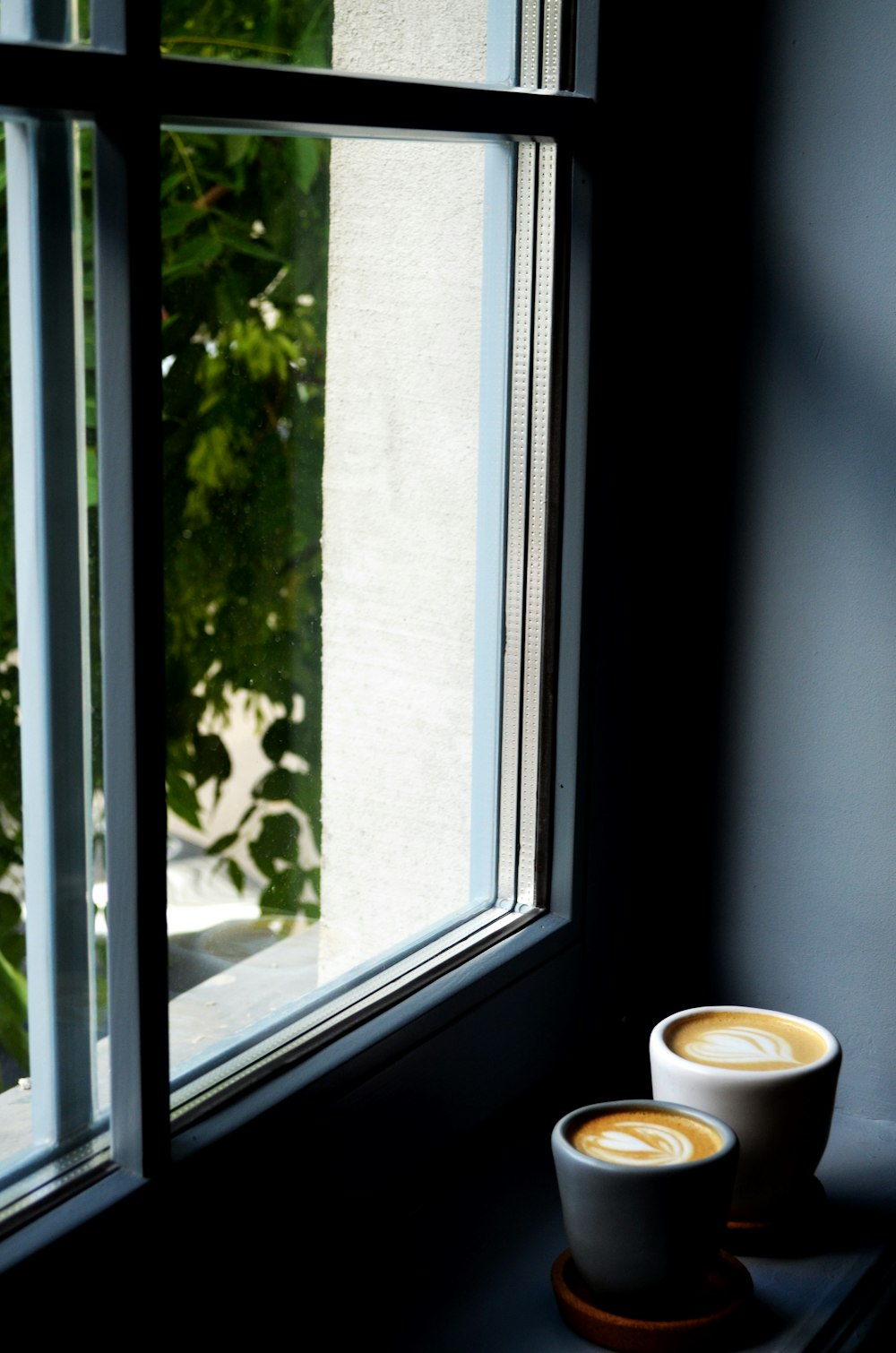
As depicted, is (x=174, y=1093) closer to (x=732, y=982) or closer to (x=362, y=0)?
(x=732, y=982)

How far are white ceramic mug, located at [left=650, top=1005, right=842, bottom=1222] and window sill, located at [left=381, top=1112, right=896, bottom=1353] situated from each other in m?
0.05

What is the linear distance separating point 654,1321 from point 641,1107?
0.10 metres

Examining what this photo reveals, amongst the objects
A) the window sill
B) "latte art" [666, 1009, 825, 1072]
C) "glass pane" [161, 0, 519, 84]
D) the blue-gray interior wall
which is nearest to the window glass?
"glass pane" [161, 0, 519, 84]

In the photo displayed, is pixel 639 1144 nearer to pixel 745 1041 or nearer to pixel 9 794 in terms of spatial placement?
pixel 745 1041

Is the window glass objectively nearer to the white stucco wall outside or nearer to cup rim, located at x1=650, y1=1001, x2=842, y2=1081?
the white stucco wall outside

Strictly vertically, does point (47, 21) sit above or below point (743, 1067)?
above

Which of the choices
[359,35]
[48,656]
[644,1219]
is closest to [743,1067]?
[644,1219]

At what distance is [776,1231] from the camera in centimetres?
85

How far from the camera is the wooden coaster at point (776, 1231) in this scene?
842mm

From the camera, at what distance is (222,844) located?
2.58 feet

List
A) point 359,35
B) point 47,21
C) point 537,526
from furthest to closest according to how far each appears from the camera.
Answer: point 537,526 < point 359,35 < point 47,21

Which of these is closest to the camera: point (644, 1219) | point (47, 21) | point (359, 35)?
point (47, 21)

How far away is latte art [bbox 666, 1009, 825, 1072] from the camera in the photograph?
0.84 meters

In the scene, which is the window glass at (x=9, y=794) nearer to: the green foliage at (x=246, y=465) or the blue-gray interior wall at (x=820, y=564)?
the green foliage at (x=246, y=465)
